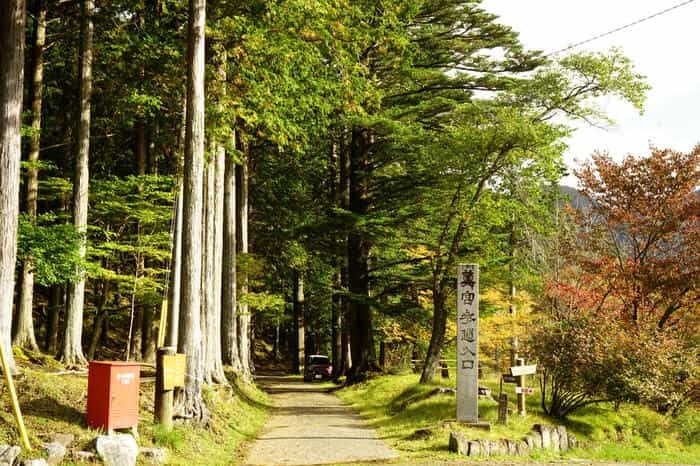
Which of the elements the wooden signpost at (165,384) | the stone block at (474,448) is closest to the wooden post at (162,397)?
the wooden signpost at (165,384)

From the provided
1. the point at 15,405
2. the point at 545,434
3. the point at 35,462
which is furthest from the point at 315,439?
the point at 15,405

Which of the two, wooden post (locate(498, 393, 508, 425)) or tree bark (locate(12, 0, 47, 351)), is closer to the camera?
wooden post (locate(498, 393, 508, 425))

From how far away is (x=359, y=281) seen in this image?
87.5 ft

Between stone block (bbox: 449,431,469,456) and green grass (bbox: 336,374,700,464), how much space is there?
171mm

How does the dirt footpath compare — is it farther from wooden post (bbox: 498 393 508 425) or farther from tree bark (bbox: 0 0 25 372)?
tree bark (bbox: 0 0 25 372)

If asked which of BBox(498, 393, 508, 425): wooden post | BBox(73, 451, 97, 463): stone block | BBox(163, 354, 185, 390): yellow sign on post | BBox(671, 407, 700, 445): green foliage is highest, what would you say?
BBox(163, 354, 185, 390): yellow sign on post

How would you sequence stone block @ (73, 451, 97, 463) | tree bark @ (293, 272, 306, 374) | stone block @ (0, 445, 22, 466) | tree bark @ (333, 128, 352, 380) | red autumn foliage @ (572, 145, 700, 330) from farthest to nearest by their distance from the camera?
tree bark @ (293, 272, 306, 374), tree bark @ (333, 128, 352, 380), red autumn foliage @ (572, 145, 700, 330), stone block @ (73, 451, 97, 463), stone block @ (0, 445, 22, 466)

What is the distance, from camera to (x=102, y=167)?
27.6 m

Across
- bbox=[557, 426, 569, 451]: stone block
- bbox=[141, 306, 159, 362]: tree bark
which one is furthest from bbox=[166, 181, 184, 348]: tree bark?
bbox=[141, 306, 159, 362]: tree bark

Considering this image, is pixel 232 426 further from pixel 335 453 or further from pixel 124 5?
pixel 124 5

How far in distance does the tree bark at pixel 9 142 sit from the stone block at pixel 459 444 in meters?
7.11

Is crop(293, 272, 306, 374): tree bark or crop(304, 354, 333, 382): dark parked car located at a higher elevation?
crop(293, 272, 306, 374): tree bark

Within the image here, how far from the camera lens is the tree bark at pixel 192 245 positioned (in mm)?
12023

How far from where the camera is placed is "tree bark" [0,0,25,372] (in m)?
10.2
